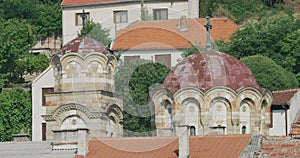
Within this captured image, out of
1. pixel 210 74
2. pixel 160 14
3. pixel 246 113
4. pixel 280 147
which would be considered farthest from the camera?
pixel 160 14

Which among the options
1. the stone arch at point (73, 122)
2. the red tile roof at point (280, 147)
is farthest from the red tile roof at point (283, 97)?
the red tile roof at point (280, 147)

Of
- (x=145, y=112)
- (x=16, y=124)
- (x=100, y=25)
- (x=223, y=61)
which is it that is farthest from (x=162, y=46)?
(x=223, y=61)

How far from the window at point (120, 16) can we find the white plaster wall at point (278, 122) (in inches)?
1223

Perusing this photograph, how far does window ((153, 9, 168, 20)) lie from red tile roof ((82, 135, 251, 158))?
39.4 m

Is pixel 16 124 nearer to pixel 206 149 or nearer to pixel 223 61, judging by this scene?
pixel 223 61

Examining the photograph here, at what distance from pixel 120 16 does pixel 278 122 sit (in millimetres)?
32537

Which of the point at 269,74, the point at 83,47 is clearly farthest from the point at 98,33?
the point at 83,47

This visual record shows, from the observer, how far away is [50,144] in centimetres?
5097

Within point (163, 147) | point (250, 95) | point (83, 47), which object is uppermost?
point (83, 47)

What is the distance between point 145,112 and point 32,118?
1488 cm

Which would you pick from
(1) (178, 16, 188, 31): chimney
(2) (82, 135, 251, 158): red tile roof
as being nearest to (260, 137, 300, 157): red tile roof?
(2) (82, 135, 251, 158): red tile roof

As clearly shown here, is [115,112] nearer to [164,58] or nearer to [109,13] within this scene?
[164,58]

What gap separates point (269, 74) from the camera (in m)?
70.5

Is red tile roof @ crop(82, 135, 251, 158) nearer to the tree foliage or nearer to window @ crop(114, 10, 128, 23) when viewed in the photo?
window @ crop(114, 10, 128, 23)
